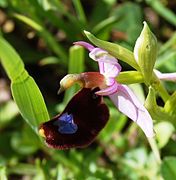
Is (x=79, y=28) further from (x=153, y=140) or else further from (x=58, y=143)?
(x=58, y=143)

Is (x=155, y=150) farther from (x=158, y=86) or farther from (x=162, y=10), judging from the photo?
(x=162, y=10)

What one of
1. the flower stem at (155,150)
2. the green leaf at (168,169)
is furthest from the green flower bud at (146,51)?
the flower stem at (155,150)

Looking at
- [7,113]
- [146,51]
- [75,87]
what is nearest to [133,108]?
[146,51]

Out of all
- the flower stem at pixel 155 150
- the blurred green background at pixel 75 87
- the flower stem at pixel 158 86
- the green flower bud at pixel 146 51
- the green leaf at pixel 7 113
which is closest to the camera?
the green flower bud at pixel 146 51

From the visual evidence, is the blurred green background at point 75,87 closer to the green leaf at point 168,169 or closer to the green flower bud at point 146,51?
the green leaf at point 168,169

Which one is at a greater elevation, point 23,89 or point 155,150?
point 23,89

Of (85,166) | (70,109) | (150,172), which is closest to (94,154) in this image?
(85,166)

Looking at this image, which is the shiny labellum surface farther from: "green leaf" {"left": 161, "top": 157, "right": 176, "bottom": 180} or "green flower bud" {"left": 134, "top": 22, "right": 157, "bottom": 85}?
"green leaf" {"left": 161, "top": 157, "right": 176, "bottom": 180}
